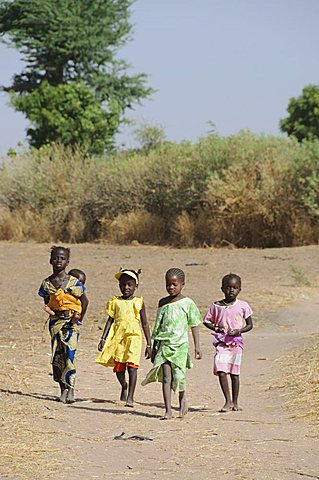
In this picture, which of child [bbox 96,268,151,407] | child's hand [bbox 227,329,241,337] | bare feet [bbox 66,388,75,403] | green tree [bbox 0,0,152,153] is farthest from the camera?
green tree [bbox 0,0,152,153]

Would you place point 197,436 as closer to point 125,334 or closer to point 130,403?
Result: point 130,403

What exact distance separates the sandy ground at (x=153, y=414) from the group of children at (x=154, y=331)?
324mm

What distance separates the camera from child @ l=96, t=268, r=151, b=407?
10.1 m

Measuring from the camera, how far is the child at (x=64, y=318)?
10.3 m

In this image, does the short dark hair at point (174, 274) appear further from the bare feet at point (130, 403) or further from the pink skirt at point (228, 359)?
the bare feet at point (130, 403)

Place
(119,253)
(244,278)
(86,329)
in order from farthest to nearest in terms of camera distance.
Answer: (119,253), (244,278), (86,329)

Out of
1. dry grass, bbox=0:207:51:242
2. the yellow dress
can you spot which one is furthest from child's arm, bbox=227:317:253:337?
dry grass, bbox=0:207:51:242

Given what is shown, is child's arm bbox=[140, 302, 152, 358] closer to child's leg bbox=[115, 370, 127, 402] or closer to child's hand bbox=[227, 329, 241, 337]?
child's leg bbox=[115, 370, 127, 402]

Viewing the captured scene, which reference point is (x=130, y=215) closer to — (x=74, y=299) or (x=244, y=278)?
(x=244, y=278)

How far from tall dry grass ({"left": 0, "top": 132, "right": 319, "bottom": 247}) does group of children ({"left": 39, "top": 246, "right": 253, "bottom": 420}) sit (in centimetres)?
1948

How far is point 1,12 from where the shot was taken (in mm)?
52438

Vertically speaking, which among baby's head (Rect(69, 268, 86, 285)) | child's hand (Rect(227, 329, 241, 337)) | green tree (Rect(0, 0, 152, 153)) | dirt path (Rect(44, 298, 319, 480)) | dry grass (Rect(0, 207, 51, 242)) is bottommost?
dirt path (Rect(44, 298, 319, 480))

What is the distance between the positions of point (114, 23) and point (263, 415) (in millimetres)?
46690

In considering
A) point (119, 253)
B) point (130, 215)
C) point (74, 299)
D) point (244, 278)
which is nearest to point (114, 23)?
point (130, 215)
